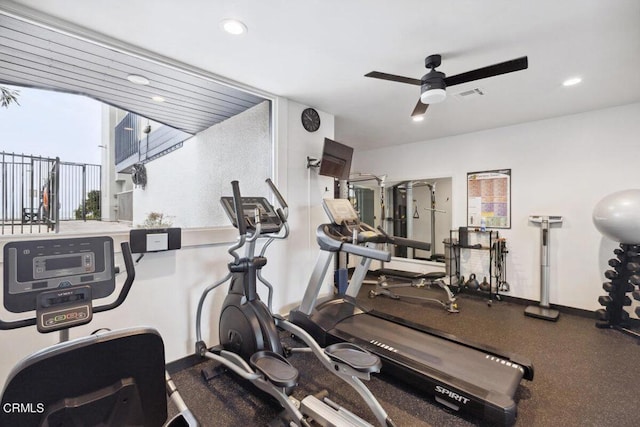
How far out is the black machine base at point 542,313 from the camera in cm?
337

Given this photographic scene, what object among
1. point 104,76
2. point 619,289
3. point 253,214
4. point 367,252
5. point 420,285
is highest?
point 104,76

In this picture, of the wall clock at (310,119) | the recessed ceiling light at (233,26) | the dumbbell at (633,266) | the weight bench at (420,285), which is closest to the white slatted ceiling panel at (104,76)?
the wall clock at (310,119)

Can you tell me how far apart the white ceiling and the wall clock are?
0.25m

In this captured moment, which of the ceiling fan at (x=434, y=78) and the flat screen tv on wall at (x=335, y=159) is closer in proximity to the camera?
the ceiling fan at (x=434, y=78)

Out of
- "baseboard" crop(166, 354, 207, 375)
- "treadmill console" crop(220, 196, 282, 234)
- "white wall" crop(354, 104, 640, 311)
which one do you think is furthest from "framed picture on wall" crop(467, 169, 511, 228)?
"baseboard" crop(166, 354, 207, 375)

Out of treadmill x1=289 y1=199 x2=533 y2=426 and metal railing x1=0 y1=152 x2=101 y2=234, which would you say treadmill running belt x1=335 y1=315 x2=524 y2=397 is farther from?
metal railing x1=0 y1=152 x2=101 y2=234

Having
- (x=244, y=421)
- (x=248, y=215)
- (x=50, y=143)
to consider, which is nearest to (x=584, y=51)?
(x=248, y=215)

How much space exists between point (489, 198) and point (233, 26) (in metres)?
4.09

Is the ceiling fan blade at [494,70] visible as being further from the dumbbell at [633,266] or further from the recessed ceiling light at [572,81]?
the dumbbell at [633,266]

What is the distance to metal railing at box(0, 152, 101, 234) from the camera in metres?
1.89

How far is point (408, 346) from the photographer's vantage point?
7.76 feet

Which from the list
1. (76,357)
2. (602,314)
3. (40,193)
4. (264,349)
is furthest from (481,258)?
Result: (40,193)

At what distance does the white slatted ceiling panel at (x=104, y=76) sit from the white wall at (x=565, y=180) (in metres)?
3.56

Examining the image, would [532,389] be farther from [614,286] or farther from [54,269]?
[54,269]
